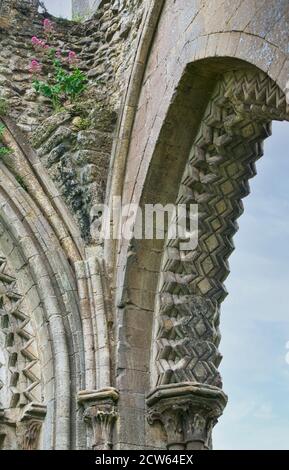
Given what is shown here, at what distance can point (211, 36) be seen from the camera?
6.66 metres

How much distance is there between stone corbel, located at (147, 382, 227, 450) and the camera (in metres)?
6.96

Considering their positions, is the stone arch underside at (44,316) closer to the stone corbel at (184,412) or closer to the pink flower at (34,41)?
the stone corbel at (184,412)

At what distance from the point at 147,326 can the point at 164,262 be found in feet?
1.72

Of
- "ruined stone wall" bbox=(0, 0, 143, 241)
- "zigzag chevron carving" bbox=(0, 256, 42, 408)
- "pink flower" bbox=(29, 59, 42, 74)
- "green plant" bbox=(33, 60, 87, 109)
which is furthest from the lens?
"pink flower" bbox=(29, 59, 42, 74)

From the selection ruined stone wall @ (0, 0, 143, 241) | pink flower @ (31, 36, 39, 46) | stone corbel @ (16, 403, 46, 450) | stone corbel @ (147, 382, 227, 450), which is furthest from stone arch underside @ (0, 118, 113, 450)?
pink flower @ (31, 36, 39, 46)

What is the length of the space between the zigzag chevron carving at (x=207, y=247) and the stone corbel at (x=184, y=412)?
13 cm

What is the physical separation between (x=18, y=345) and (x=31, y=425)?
2.40 ft

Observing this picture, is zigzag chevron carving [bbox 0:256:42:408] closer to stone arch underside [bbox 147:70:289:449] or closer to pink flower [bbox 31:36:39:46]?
stone arch underside [bbox 147:70:289:449]

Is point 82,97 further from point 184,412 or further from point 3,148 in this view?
point 184,412

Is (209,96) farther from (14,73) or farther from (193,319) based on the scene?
(14,73)

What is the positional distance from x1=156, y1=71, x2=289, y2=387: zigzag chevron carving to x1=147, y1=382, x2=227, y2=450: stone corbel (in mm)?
132

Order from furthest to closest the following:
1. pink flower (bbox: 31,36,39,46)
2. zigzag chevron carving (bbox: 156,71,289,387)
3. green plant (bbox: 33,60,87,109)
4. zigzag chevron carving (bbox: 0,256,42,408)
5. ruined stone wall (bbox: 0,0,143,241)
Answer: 1. pink flower (bbox: 31,36,39,46)
2. green plant (bbox: 33,60,87,109)
3. ruined stone wall (bbox: 0,0,143,241)
4. zigzag chevron carving (bbox: 0,256,42,408)
5. zigzag chevron carving (bbox: 156,71,289,387)

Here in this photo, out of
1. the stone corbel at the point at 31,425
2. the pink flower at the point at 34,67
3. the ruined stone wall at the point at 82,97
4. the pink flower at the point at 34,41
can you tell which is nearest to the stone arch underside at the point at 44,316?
the stone corbel at the point at 31,425
